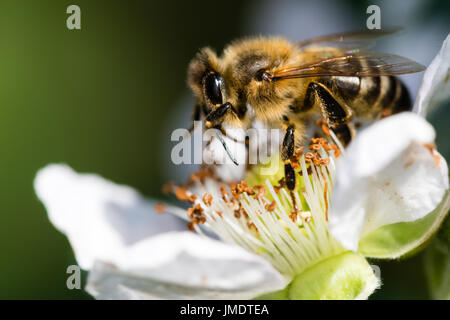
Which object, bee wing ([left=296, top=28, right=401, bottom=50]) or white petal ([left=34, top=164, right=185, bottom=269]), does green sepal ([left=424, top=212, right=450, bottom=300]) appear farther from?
white petal ([left=34, top=164, right=185, bottom=269])

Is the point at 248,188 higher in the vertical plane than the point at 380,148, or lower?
lower

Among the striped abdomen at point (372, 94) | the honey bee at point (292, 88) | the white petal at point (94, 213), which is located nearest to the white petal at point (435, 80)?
the honey bee at point (292, 88)

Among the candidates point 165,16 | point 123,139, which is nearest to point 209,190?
point 123,139

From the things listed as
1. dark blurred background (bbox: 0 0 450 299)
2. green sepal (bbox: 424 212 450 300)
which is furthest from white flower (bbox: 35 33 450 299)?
dark blurred background (bbox: 0 0 450 299)

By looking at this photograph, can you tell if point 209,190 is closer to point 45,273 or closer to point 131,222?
point 131,222

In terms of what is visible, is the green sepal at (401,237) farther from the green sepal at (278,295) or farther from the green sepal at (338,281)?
the green sepal at (278,295)

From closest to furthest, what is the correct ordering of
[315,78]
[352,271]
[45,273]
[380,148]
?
[380,148]
[352,271]
[315,78]
[45,273]
